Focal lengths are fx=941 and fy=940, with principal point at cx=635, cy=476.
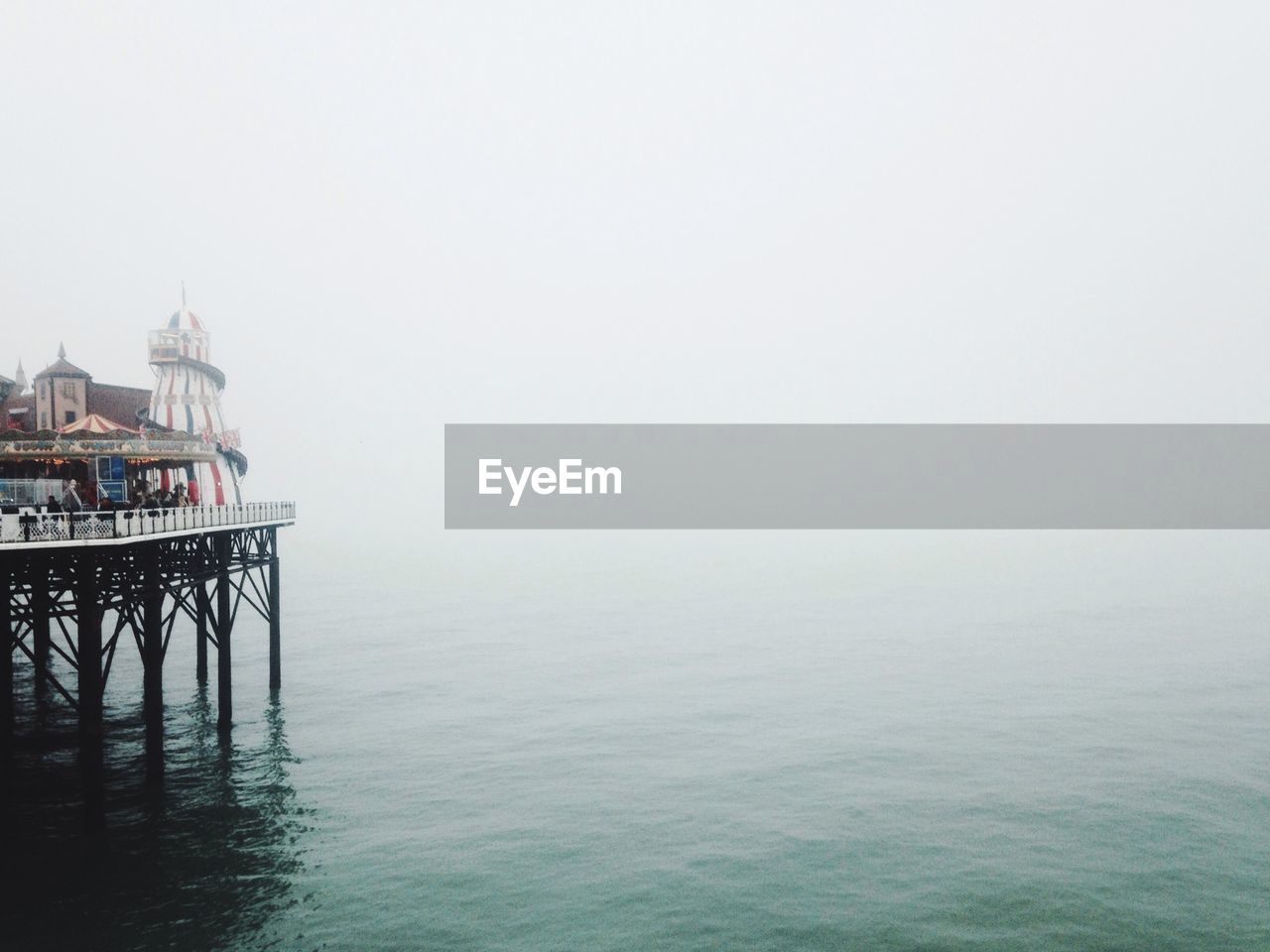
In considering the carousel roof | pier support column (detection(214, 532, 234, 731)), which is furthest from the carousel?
pier support column (detection(214, 532, 234, 731))

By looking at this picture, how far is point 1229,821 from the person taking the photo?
25141mm

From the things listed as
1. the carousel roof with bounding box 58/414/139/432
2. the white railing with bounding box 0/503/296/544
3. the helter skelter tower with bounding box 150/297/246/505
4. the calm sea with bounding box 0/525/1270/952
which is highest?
the helter skelter tower with bounding box 150/297/246/505

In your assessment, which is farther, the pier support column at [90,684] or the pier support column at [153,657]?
the pier support column at [153,657]

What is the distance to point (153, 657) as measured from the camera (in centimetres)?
2608

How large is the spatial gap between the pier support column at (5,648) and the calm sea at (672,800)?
2268 mm

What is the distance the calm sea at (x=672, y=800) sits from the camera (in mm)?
19859

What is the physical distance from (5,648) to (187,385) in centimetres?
3107

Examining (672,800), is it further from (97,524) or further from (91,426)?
(91,426)

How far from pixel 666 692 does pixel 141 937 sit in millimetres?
26473

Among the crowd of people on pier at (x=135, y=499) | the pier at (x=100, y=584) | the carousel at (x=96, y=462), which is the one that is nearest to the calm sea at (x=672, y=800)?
the pier at (x=100, y=584)

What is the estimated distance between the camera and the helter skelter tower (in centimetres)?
5081

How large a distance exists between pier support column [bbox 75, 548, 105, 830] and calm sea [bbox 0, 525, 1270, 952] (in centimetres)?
109

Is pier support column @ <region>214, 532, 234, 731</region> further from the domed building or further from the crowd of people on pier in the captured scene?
the domed building

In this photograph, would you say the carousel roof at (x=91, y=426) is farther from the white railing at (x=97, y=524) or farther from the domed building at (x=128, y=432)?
the white railing at (x=97, y=524)
